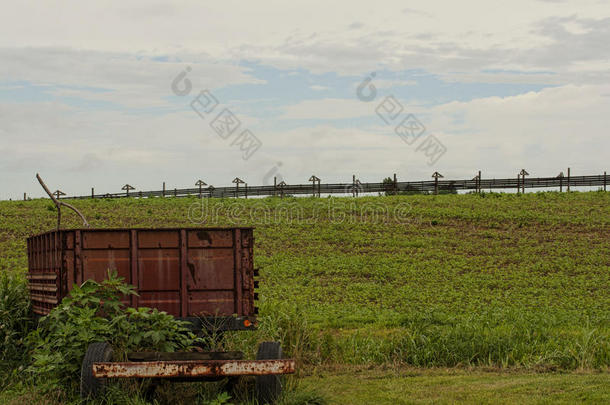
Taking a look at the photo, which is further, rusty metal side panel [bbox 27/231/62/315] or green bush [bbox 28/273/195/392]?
rusty metal side panel [bbox 27/231/62/315]

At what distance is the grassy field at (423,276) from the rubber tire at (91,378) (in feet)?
12.1

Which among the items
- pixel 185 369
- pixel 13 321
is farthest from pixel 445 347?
pixel 13 321

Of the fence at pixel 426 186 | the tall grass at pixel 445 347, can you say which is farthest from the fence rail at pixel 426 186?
the tall grass at pixel 445 347

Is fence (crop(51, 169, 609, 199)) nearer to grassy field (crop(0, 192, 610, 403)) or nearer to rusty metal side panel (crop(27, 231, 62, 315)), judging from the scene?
grassy field (crop(0, 192, 610, 403))

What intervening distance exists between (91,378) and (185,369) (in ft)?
4.71

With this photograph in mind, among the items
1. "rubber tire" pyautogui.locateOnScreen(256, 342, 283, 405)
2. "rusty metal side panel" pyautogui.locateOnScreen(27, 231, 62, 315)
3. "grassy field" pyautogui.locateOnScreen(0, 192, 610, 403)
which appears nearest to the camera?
"rubber tire" pyautogui.locateOnScreen(256, 342, 283, 405)

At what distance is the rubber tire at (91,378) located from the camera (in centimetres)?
1000

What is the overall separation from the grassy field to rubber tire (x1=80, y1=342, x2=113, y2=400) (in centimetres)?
368

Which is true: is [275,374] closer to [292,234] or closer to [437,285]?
[437,285]

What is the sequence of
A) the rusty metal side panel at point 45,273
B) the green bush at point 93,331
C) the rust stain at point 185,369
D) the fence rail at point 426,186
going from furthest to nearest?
the fence rail at point 426,186
the rusty metal side panel at point 45,273
the green bush at point 93,331
the rust stain at point 185,369

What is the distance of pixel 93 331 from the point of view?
1102 cm

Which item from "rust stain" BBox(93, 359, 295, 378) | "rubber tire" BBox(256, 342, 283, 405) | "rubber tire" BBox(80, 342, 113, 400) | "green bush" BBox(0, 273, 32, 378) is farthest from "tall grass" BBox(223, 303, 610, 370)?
"green bush" BBox(0, 273, 32, 378)

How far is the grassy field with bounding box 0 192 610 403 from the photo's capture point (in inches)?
574

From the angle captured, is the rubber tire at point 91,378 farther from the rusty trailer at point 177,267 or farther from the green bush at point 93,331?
the rusty trailer at point 177,267
